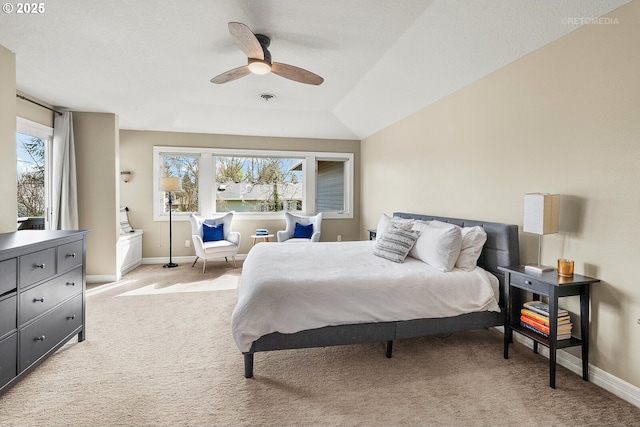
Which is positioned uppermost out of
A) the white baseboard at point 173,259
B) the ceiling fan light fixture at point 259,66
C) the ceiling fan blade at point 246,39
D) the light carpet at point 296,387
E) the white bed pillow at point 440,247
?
the ceiling fan blade at point 246,39

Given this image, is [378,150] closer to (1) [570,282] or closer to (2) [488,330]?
(2) [488,330]

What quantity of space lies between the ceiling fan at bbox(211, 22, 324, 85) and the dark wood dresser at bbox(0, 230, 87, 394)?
78.3 inches

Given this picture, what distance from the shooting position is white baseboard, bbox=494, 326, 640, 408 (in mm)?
1954

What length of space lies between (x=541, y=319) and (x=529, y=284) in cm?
25

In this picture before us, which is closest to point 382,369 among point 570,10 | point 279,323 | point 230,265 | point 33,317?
point 279,323

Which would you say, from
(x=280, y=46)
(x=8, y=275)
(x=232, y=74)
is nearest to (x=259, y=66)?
(x=232, y=74)

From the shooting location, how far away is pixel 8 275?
194cm

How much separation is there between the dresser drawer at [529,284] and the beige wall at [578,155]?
363 mm

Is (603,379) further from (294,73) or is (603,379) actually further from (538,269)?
(294,73)

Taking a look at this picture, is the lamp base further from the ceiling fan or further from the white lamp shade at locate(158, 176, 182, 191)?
the white lamp shade at locate(158, 176, 182, 191)

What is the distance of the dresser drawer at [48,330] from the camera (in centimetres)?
210

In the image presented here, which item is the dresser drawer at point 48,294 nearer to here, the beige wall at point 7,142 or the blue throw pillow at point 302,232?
the beige wall at point 7,142

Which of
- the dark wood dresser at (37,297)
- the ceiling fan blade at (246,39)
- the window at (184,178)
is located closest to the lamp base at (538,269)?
the ceiling fan blade at (246,39)

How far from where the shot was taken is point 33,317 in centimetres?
217
